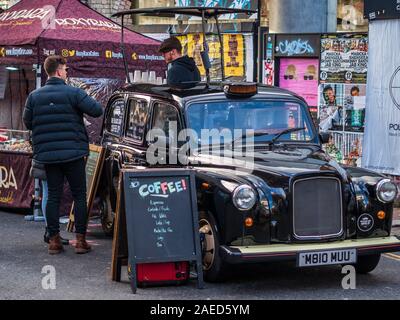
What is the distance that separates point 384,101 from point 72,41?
176 inches

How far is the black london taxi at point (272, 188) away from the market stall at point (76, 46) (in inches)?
113

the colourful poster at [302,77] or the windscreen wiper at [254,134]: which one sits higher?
the colourful poster at [302,77]

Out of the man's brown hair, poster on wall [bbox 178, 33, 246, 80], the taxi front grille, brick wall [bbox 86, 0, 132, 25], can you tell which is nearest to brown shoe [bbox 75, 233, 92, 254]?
the man's brown hair

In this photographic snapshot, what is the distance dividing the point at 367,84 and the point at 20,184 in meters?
5.15

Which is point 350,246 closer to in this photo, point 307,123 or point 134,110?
point 307,123

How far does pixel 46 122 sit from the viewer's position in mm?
9000

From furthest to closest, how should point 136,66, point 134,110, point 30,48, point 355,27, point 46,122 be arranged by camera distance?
point 355,27 < point 136,66 < point 30,48 < point 134,110 < point 46,122

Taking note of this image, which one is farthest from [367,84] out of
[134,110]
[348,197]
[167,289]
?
[167,289]

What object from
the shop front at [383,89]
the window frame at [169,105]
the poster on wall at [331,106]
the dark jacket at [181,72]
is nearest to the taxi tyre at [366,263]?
the window frame at [169,105]

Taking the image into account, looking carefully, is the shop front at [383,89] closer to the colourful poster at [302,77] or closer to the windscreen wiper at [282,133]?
the colourful poster at [302,77]

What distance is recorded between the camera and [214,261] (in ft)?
25.1

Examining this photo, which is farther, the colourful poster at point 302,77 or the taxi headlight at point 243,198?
the colourful poster at point 302,77

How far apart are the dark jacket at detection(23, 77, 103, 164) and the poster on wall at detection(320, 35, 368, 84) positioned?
567 centimetres

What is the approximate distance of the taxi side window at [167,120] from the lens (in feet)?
28.4
